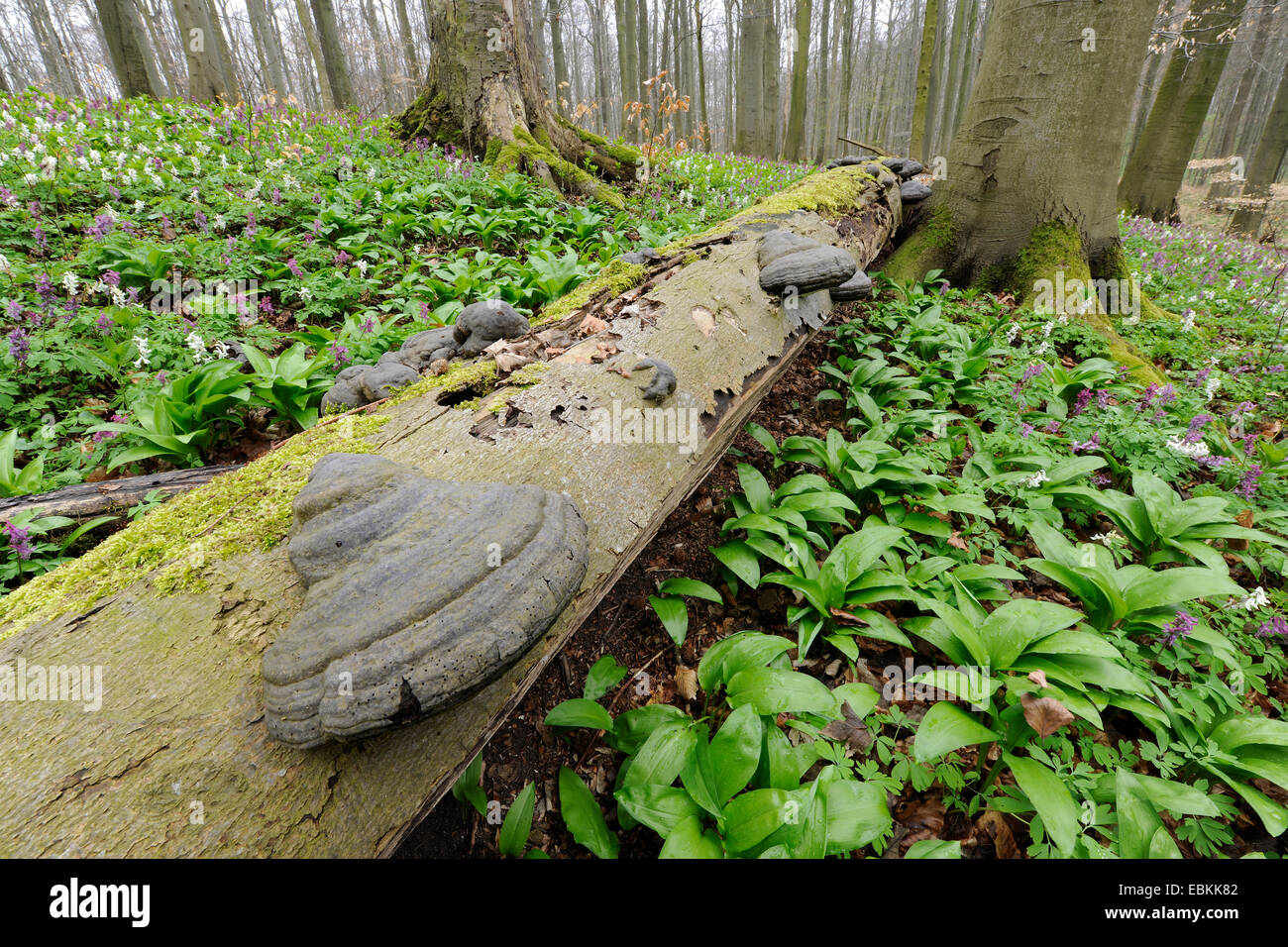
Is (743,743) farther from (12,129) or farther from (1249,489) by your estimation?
(12,129)

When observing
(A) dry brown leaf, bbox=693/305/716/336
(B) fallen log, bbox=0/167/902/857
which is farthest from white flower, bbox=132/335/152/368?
(A) dry brown leaf, bbox=693/305/716/336

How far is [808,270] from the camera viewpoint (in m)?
3.07

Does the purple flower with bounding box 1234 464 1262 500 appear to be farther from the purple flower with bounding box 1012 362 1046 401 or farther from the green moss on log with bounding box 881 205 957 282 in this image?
the green moss on log with bounding box 881 205 957 282

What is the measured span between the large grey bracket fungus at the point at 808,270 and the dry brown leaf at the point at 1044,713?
2.26 meters

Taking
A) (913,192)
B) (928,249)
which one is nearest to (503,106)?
(913,192)

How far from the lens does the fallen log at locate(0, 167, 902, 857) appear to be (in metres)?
1.14

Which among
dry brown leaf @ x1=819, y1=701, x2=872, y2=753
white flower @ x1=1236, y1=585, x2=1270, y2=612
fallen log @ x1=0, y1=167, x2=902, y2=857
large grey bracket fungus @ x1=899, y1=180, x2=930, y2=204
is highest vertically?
large grey bracket fungus @ x1=899, y1=180, x2=930, y2=204

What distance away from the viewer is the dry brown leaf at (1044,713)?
175 centimetres

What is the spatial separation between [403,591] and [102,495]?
2.33 meters

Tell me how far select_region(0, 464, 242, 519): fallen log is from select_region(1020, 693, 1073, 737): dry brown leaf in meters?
3.39

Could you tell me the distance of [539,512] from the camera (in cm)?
149

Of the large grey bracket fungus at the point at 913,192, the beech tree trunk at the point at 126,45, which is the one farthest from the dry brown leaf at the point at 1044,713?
the beech tree trunk at the point at 126,45

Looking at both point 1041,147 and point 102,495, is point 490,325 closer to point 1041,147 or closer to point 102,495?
point 102,495
